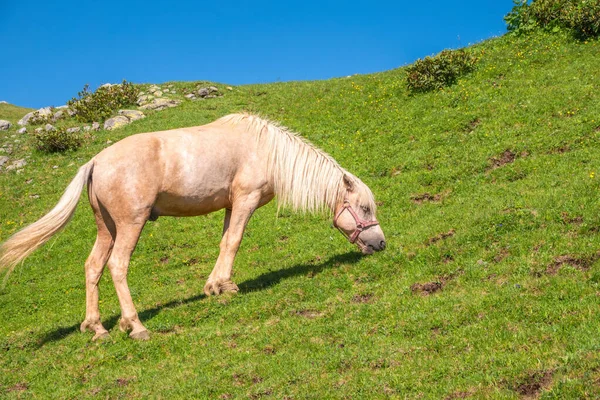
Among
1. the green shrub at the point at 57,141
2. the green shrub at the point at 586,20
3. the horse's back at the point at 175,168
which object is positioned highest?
the green shrub at the point at 586,20


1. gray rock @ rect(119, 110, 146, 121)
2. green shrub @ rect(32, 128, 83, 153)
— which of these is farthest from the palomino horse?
gray rock @ rect(119, 110, 146, 121)

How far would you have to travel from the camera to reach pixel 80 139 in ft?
99.0

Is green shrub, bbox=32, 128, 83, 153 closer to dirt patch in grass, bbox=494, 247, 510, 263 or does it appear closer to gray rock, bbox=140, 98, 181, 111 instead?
gray rock, bbox=140, 98, 181, 111

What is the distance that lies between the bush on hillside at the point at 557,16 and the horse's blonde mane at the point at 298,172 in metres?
18.6

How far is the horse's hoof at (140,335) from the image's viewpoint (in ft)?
32.3

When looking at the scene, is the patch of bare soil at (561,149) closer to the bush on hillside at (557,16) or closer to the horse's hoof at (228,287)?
the horse's hoof at (228,287)

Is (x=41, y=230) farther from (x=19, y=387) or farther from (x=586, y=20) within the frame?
(x=586, y=20)

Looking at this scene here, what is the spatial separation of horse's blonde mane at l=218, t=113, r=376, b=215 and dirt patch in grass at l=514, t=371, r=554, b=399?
6568 mm

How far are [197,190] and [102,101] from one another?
26.2 metres

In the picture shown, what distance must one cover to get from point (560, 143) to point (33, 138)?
2659 cm

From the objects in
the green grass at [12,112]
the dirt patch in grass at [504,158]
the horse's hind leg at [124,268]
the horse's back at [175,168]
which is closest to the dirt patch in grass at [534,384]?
the horse's hind leg at [124,268]

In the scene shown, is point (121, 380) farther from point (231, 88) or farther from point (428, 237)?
point (231, 88)

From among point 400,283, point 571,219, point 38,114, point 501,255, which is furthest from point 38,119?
point 571,219

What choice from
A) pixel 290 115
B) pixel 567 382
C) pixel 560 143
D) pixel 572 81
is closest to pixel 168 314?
pixel 567 382
